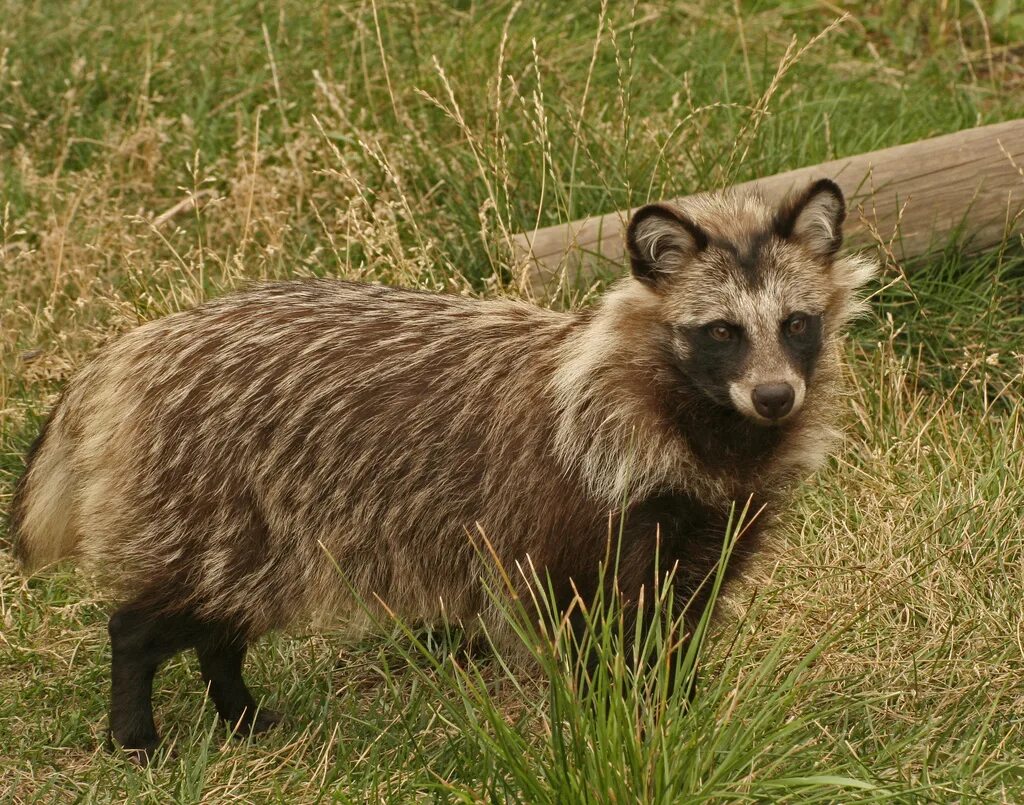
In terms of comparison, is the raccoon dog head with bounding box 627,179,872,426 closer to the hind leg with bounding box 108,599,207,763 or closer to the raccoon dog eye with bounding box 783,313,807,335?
the raccoon dog eye with bounding box 783,313,807,335

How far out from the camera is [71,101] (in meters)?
7.63

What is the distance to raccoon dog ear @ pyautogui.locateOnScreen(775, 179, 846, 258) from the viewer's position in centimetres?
437

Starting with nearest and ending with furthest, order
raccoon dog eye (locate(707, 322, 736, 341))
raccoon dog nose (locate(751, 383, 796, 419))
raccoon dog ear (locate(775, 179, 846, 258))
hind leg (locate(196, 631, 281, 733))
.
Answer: raccoon dog nose (locate(751, 383, 796, 419)), raccoon dog eye (locate(707, 322, 736, 341)), raccoon dog ear (locate(775, 179, 846, 258)), hind leg (locate(196, 631, 281, 733))

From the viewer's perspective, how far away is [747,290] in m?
4.27

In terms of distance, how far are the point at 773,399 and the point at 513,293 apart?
2214 mm

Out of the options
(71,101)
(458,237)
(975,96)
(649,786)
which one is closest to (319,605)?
(649,786)

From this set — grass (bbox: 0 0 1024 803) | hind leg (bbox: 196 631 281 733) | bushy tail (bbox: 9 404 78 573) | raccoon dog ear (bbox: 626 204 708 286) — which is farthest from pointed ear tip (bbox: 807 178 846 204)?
bushy tail (bbox: 9 404 78 573)

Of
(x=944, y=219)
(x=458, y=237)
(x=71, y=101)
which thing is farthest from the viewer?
(x=71, y=101)

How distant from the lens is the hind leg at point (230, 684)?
4.81 metres

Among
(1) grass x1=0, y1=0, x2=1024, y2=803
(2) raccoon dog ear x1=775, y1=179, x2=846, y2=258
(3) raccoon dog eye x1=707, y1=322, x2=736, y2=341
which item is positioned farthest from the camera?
(2) raccoon dog ear x1=775, y1=179, x2=846, y2=258

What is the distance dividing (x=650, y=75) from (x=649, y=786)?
5.38m

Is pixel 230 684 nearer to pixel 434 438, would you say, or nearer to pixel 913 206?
pixel 434 438

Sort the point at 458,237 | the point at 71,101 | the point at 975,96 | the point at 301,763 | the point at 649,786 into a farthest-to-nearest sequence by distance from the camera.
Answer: the point at 975,96, the point at 71,101, the point at 458,237, the point at 301,763, the point at 649,786

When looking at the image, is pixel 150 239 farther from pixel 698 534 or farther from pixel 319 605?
pixel 698 534
